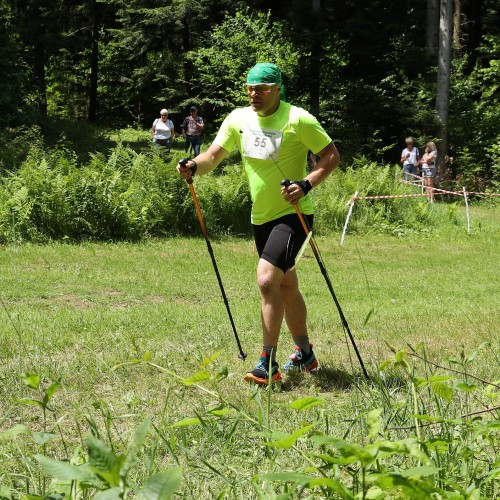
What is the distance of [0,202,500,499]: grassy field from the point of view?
254 cm

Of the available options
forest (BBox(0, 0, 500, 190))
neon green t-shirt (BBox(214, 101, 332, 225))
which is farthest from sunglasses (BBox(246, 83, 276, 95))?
forest (BBox(0, 0, 500, 190))

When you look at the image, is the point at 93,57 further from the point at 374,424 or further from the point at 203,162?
the point at 374,424

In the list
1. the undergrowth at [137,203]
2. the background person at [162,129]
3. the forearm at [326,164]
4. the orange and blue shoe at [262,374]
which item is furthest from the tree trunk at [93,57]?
→ the orange and blue shoe at [262,374]

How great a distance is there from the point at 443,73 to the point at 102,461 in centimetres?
2584

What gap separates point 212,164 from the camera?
239 inches

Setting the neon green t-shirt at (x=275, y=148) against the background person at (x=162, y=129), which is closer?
the neon green t-shirt at (x=275, y=148)

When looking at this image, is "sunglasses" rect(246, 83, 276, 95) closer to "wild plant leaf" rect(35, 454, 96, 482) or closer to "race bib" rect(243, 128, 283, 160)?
"race bib" rect(243, 128, 283, 160)

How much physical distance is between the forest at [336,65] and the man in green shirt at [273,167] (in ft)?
47.6

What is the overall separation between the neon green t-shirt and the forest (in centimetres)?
1450

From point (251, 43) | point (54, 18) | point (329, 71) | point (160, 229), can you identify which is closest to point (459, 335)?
point (160, 229)

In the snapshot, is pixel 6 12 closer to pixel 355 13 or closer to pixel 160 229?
pixel 355 13

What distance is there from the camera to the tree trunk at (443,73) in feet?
82.2

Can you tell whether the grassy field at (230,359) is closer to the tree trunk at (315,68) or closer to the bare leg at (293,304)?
the bare leg at (293,304)

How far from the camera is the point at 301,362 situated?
6.22 m
